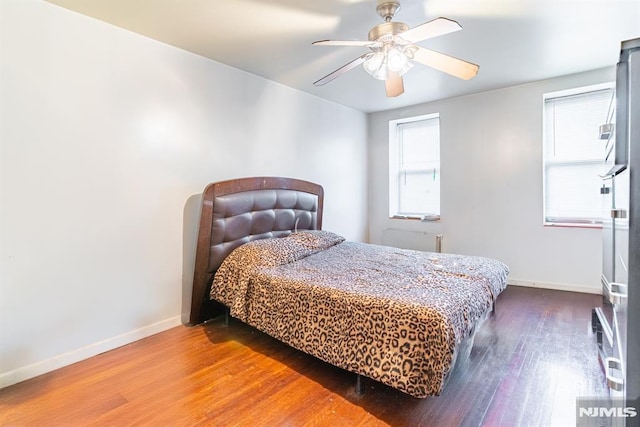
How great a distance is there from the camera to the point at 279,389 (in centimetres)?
184

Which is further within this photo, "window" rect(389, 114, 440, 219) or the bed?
"window" rect(389, 114, 440, 219)

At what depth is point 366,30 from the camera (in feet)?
7.70

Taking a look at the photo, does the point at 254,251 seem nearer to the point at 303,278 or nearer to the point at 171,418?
the point at 303,278

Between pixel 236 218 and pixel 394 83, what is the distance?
175 centimetres

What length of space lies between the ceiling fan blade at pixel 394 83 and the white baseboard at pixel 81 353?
2.64 m

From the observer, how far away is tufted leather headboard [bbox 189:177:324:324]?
8.59 feet

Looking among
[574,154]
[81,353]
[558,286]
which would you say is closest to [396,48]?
[574,154]

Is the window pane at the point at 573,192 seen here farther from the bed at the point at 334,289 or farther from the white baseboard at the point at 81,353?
the white baseboard at the point at 81,353

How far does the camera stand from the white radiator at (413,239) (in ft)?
14.0

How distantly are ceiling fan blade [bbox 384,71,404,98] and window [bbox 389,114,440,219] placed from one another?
6.95ft

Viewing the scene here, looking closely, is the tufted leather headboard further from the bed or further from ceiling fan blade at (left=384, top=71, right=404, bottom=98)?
ceiling fan blade at (left=384, top=71, right=404, bottom=98)

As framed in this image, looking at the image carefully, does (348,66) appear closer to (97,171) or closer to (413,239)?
(97,171)


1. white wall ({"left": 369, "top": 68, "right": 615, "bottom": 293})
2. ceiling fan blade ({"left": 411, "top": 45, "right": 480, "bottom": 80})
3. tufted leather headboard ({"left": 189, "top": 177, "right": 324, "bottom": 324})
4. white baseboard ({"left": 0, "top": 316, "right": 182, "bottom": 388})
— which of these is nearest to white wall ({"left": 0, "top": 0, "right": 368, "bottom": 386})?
white baseboard ({"left": 0, "top": 316, "right": 182, "bottom": 388})

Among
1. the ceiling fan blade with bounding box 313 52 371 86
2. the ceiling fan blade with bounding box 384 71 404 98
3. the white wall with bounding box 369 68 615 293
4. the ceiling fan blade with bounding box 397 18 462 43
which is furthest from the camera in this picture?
the white wall with bounding box 369 68 615 293
